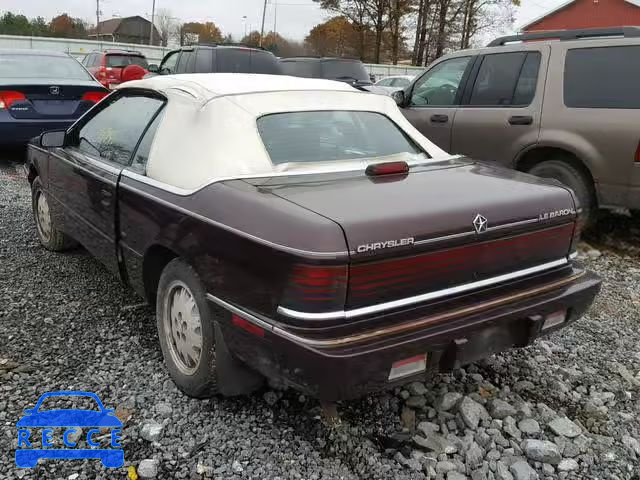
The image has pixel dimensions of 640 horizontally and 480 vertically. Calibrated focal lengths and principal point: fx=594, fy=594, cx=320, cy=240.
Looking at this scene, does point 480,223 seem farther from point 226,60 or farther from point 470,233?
point 226,60

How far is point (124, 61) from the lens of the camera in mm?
17641

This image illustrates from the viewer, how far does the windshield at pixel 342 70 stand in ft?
40.4

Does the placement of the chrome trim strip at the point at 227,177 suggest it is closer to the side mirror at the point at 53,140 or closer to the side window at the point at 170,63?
the side mirror at the point at 53,140

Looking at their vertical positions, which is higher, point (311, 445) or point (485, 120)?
point (485, 120)

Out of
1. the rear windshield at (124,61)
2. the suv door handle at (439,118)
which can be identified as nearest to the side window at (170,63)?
the rear windshield at (124,61)

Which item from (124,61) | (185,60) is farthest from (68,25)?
(185,60)

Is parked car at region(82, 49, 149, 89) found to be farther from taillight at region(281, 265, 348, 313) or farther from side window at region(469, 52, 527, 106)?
taillight at region(281, 265, 348, 313)

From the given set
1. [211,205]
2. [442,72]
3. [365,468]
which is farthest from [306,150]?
[442,72]

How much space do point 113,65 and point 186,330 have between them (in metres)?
16.4

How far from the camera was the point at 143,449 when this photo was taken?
2.55 metres

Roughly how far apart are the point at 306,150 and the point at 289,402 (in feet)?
4.17

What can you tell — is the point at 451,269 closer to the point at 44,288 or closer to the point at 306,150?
the point at 306,150

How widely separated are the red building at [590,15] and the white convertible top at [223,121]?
35.9m

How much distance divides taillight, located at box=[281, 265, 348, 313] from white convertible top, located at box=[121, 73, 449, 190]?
752 millimetres
